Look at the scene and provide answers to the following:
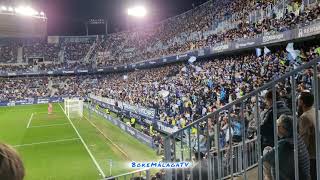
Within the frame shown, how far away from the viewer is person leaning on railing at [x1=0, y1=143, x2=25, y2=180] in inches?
54.0

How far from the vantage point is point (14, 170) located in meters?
1.40

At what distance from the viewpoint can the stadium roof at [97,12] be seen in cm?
4791

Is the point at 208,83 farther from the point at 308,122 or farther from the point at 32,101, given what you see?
the point at 32,101

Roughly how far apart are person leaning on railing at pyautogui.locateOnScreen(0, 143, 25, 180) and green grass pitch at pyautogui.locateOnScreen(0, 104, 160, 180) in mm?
10540

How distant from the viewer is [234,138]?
25.6 ft

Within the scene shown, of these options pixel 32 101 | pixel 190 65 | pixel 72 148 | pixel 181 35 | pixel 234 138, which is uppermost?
pixel 181 35

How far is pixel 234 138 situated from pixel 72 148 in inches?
623

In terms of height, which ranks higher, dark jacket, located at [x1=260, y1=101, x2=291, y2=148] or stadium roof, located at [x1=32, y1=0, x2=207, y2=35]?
stadium roof, located at [x1=32, y1=0, x2=207, y2=35]

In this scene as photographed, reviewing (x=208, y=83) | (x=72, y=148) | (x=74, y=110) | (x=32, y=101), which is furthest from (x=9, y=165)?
(x=32, y=101)

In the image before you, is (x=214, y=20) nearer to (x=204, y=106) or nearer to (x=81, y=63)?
(x=204, y=106)

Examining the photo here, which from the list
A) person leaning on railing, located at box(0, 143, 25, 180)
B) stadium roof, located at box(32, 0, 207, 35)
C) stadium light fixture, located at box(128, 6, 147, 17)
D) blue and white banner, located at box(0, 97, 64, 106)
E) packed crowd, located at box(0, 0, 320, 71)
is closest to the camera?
person leaning on railing, located at box(0, 143, 25, 180)

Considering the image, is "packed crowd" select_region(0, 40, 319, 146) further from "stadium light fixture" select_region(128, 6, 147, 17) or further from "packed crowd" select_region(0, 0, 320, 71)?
"stadium light fixture" select_region(128, 6, 147, 17)

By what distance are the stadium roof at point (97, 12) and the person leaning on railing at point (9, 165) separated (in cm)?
4227

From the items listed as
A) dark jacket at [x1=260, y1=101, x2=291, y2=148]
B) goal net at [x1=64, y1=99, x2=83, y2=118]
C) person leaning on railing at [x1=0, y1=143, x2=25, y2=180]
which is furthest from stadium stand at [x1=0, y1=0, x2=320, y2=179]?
goal net at [x1=64, y1=99, x2=83, y2=118]
